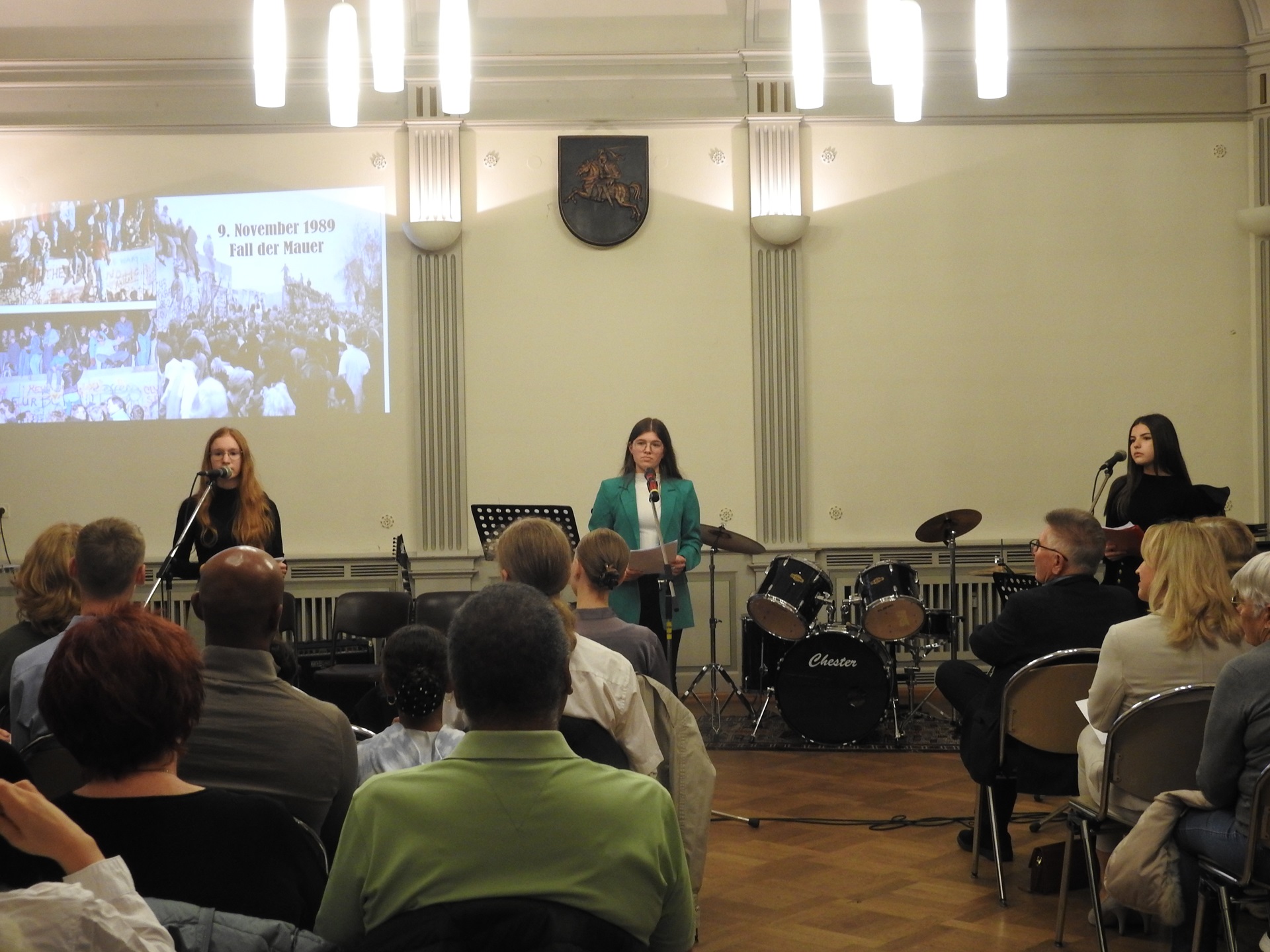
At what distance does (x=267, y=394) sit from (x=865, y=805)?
4419 millimetres

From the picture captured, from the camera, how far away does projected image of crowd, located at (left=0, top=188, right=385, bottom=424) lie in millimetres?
7477

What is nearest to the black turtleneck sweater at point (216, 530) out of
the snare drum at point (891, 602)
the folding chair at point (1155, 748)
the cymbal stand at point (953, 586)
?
the snare drum at point (891, 602)

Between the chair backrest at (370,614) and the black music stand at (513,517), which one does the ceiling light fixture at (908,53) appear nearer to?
the black music stand at (513,517)

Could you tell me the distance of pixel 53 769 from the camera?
2.37m

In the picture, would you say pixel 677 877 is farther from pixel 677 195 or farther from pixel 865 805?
pixel 677 195

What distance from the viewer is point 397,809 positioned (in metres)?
1.50

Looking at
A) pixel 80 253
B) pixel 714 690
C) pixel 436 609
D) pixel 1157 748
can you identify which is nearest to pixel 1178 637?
pixel 1157 748

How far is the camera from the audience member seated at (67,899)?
3.84 feet

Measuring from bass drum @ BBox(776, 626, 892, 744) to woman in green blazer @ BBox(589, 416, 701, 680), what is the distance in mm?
590

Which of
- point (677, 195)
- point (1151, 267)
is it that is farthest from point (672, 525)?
point (1151, 267)

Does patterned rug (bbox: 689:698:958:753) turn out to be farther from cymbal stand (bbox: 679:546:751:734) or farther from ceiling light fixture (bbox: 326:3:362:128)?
ceiling light fixture (bbox: 326:3:362:128)

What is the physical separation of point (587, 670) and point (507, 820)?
4.44ft

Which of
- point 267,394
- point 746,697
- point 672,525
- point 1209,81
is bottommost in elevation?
point 746,697

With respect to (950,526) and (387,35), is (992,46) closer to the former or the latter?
(387,35)
